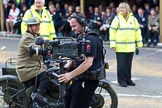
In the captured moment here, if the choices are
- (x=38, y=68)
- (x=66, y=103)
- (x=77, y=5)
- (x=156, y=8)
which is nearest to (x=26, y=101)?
(x=38, y=68)

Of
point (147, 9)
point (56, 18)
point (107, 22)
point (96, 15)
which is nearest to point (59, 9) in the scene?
point (56, 18)

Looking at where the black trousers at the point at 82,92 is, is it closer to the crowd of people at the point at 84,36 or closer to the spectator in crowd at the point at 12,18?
the crowd of people at the point at 84,36

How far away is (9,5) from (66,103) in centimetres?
1582

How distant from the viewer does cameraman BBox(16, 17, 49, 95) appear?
7.62m

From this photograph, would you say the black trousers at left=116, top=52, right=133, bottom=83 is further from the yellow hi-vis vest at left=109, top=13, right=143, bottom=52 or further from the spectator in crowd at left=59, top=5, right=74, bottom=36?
the spectator in crowd at left=59, top=5, right=74, bottom=36

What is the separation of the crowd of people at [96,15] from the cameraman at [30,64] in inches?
337

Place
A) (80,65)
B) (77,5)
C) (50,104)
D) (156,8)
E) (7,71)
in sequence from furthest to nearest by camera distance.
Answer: (77,5) → (156,8) → (7,71) → (50,104) → (80,65)

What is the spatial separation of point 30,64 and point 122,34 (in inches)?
130

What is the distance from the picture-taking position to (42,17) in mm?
10000

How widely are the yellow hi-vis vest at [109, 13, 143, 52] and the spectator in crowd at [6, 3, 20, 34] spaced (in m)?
11.1

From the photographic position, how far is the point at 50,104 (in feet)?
24.5

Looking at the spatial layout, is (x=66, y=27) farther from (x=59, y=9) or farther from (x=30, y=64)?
(x=30, y=64)

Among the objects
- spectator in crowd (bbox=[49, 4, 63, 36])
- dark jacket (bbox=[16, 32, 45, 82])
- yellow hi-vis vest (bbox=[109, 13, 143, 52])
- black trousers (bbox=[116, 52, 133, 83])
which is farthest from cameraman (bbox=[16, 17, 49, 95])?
spectator in crowd (bbox=[49, 4, 63, 36])

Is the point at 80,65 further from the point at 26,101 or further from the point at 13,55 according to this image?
the point at 13,55
